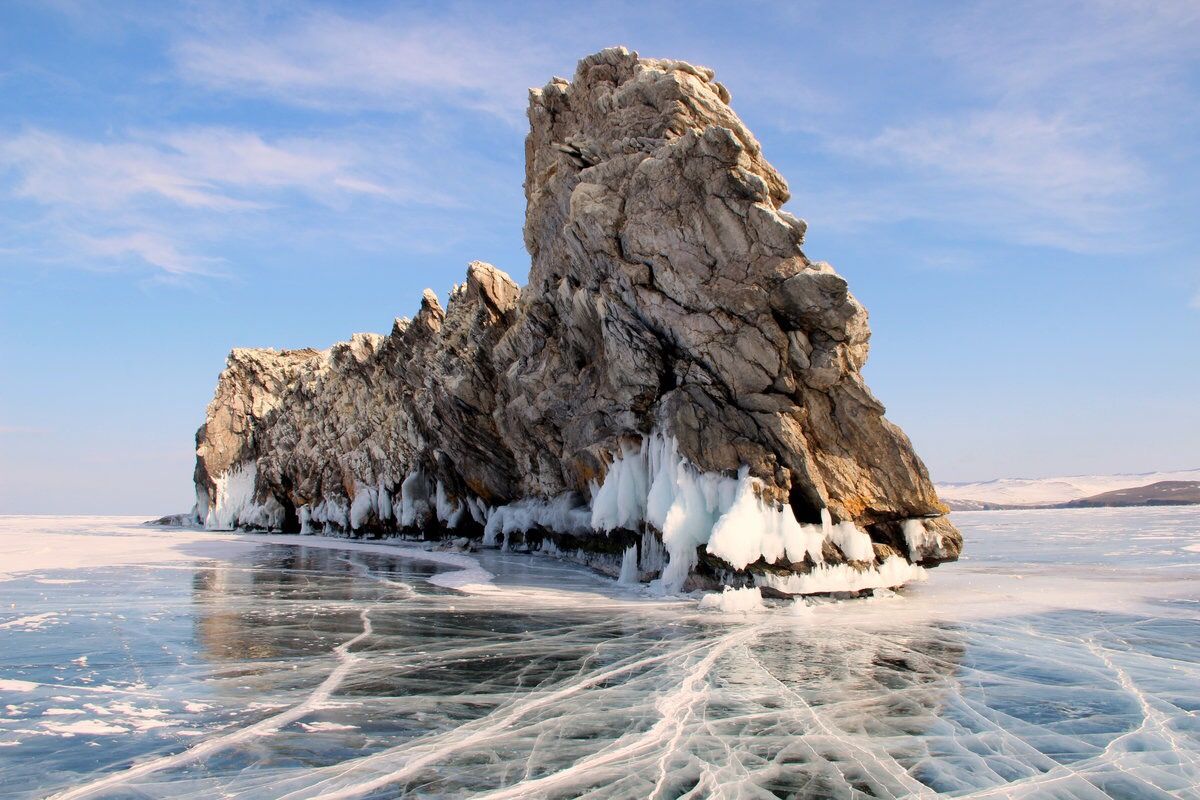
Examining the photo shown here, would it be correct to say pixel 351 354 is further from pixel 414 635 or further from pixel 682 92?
pixel 414 635

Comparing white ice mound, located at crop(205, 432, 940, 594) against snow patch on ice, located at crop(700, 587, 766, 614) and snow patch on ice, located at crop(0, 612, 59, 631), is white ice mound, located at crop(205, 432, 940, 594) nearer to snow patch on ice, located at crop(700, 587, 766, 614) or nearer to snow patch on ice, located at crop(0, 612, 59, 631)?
snow patch on ice, located at crop(700, 587, 766, 614)

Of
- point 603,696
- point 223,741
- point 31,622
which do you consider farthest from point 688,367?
point 31,622

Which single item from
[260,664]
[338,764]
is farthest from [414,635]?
Answer: [338,764]

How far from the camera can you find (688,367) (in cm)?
2266

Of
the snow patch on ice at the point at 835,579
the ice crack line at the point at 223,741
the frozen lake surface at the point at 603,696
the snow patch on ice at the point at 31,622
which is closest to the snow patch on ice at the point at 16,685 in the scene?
the frozen lake surface at the point at 603,696

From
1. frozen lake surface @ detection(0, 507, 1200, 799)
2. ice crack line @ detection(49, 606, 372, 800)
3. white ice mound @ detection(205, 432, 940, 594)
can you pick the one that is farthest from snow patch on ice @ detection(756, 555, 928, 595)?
ice crack line @ detection(49, 606, 372, 800)

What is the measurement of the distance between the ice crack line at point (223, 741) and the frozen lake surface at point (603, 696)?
0.04m

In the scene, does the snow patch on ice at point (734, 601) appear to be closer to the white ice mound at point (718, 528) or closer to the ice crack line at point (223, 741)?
the white ice mound at point (718, 528)

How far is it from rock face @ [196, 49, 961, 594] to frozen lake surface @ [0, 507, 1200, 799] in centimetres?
185

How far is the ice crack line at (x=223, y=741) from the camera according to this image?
24.7ft

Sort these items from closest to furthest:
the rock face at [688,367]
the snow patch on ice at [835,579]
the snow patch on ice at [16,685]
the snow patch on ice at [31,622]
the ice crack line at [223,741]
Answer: the ice crack line at [223,741], the snow patch on ice at [16,685], the snow patch on ice at [31,622], the snow patch on ice at [835,579], the rock face at [688,367]

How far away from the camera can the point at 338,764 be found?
8109 mm

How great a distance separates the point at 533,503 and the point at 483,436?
174 inches

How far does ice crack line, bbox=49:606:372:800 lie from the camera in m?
7.54
